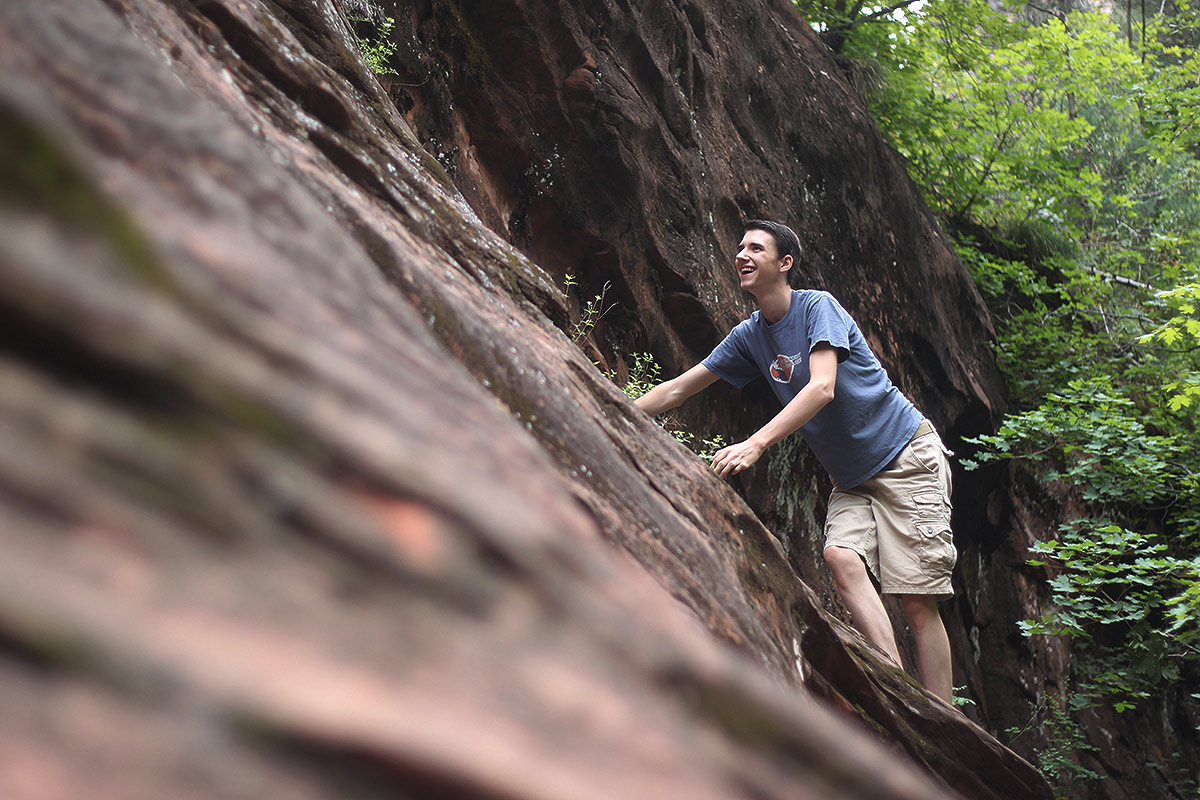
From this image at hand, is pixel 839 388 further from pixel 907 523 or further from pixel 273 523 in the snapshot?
pixel 273 523

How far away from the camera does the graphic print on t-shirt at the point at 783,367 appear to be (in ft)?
15.2

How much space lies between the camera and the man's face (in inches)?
187

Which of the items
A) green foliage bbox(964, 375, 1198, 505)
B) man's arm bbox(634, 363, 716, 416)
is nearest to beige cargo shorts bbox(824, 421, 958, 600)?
man's arm bbox(634, 363, 716, 416)

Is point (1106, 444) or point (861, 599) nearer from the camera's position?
point (861, 599)

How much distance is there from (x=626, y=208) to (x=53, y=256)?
534cm

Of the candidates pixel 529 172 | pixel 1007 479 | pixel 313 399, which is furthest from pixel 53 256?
pixel 1007 479

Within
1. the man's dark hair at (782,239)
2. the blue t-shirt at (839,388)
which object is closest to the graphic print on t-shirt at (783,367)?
the blue t-shirt at (839,388)

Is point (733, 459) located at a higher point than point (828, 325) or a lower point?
lower

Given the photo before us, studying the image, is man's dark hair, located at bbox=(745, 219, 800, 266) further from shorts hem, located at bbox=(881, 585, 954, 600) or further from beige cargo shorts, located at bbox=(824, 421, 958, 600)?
shorts hem, located at bbox=(881, 585, 954, 600)

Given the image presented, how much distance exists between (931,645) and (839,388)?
1605mm

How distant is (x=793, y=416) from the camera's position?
402 centimetres

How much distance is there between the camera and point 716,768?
0.81 metres

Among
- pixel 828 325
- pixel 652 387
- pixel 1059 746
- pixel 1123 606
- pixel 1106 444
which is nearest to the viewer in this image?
pixel 828 325

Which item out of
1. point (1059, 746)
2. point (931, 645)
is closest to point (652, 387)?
point (931, 645)
